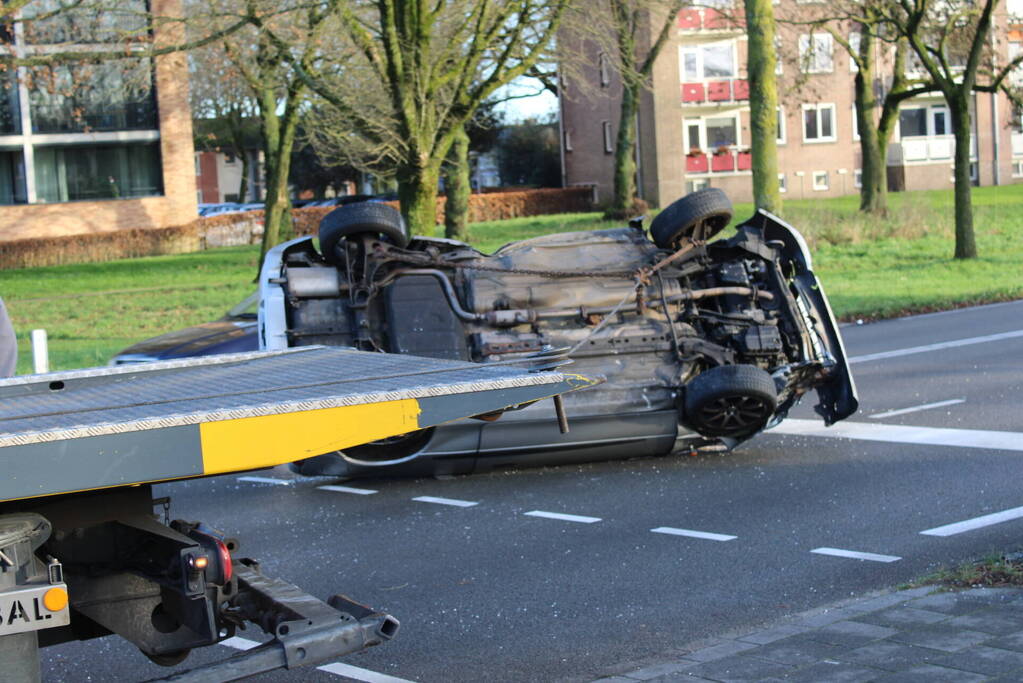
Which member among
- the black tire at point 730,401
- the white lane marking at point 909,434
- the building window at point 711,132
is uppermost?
the building window at point 711,132

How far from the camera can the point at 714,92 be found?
182 feet

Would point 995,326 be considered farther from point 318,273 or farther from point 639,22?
point 639,22

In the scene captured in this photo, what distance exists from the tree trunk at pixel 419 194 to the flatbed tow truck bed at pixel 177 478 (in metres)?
14.7

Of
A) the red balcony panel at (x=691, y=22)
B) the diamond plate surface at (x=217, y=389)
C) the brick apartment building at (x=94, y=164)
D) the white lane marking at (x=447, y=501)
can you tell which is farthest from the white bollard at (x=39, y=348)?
the red balcony panel at (x=691, y=22)

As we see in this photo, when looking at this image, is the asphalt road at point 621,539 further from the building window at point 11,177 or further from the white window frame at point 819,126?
the white window frame at point 819,126

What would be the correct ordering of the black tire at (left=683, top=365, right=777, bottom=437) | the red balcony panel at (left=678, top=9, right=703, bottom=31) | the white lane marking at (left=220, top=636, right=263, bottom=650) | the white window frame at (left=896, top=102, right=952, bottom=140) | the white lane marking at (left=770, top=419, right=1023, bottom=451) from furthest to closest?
the white window frame at (left=896, top=102, right=952, bottom=140)
the red balcony panel at (left=678, top=9, right=703, bottom=31)
the white lane marking at (left=770, top=419, right=1023, bottom=451)
the black tire at (left=683, top=365, right=777, bottom=437)
the white lane marking at (left=220, top=636, right=263, bottom=650)

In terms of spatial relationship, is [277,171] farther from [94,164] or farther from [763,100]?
[94,164]

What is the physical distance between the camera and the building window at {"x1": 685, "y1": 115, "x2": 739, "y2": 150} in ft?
189

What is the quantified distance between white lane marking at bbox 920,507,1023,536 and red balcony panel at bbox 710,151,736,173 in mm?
49105

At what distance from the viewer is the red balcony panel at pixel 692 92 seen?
2170 inches

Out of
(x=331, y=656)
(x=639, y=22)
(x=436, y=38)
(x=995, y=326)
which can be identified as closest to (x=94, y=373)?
(x=331, y=656)

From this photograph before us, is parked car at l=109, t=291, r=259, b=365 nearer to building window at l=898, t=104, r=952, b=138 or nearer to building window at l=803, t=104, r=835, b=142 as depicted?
building window at l=803, t=104, r=835, b=142

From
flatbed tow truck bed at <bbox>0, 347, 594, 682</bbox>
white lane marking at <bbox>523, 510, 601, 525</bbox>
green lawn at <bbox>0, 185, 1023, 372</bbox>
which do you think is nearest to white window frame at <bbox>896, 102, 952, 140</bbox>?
green lawn at <bbox>0, 185, 1023, 372</bbox>

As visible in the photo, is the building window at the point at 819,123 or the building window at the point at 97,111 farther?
the building window at the point at 819,123
